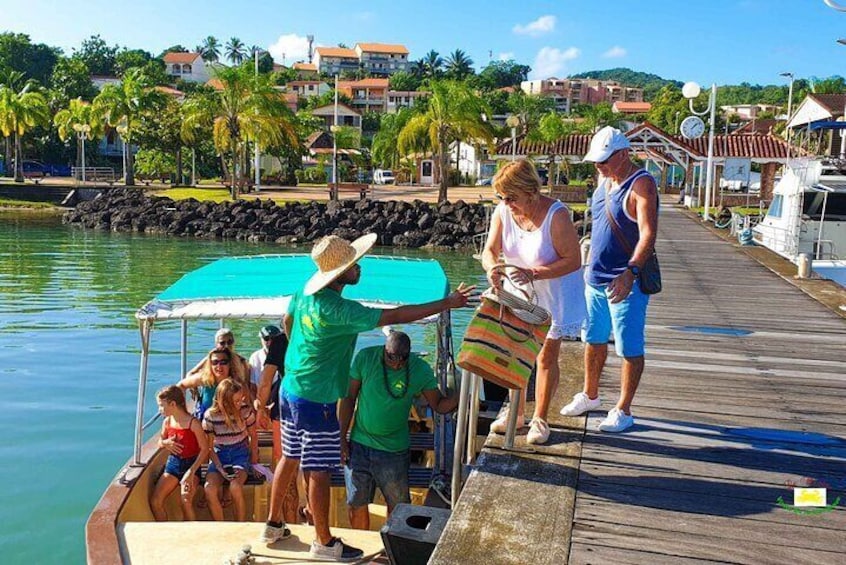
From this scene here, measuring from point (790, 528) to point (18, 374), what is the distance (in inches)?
537

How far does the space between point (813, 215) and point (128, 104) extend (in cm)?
5140

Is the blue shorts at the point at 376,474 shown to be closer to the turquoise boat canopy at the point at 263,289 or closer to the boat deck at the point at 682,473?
the boat deck at the point at 682,473

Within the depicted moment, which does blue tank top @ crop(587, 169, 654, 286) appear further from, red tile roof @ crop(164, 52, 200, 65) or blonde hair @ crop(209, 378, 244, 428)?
red tile roof @ crop(164, 52, 200, 65)

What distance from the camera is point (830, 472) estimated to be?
514 centimetres

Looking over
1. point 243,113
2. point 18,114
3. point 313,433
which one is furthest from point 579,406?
point 18,114

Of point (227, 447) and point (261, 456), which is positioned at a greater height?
point (227, 447)

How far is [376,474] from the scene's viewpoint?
5.74m

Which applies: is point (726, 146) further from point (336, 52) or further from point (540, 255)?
point (336, 52)

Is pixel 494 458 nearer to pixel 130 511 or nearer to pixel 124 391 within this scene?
pixel 130 511

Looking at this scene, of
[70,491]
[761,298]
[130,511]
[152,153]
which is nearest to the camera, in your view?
[130,511]

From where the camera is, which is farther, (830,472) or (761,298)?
(761,298)

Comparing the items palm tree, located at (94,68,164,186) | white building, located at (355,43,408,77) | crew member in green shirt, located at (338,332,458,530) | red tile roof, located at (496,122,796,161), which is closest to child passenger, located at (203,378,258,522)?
crew member in green shirt, located at (338,332,458,530)

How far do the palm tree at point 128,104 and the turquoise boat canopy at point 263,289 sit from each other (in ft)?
184

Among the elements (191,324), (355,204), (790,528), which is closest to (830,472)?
(790,528)
